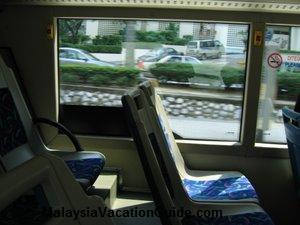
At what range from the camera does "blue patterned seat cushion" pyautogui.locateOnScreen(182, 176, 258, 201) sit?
2203 mm

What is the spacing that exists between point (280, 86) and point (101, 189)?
1.47 metres

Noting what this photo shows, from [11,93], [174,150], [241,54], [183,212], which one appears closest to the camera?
[183,212]

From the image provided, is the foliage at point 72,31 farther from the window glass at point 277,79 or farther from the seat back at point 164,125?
the window glass at point 277,79

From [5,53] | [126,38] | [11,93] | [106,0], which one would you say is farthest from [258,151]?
[5,53]

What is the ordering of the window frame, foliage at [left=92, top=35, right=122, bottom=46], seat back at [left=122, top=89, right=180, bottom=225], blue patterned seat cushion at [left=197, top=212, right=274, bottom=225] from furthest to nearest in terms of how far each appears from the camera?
foliage at [left=92, top=35, right=122, bottom=46], the window frame, blue patterned seat cushion at [left=197, top=212, right=274, bottom=225], seat back at [left=122, top=89, right=180, bottom=225]

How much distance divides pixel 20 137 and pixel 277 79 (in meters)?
1.82

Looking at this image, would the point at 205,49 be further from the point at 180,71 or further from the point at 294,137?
the point at 294,137

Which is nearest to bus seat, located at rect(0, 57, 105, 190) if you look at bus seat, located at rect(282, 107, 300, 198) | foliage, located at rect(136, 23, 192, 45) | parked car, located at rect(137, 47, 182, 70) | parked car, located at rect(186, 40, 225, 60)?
parked car, located at rect(137, 47, 182, 70)

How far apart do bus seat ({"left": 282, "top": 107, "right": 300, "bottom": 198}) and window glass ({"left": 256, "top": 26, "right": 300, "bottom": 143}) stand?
320mm

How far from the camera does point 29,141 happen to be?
249cm

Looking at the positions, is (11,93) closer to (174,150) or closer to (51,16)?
(51,16)

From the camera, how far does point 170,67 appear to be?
285cm

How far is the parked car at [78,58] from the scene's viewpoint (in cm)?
291

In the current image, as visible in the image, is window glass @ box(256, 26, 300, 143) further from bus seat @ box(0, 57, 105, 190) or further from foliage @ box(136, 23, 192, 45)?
bus seat @ box(0, 57, 105, 190)
